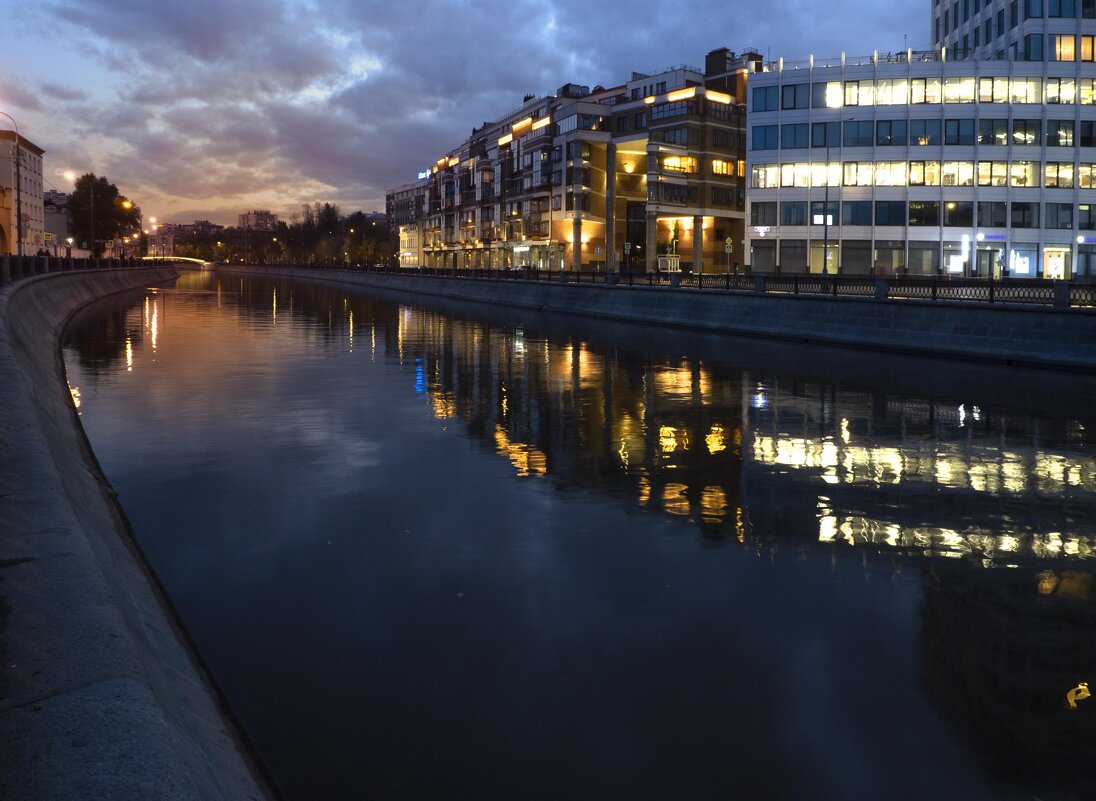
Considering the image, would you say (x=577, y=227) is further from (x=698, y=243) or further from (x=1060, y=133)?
(x=1060, y=133)

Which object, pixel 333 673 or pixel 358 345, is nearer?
pixel 333 673

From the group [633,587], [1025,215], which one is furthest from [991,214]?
[633,587]

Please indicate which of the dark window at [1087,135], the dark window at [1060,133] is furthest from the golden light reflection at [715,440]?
the dark window at [1087,135]

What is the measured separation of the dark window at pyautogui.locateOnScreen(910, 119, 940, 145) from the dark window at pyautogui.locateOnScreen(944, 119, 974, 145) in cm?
75

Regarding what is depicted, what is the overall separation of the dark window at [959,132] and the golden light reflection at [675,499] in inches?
3374

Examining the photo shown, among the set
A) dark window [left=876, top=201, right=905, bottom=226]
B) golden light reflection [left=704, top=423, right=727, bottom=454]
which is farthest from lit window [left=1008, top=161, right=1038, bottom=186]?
golden light reflection [left=704, top=423, right=727, bottom=454]

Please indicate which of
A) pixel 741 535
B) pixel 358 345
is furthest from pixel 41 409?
pixel 358 345

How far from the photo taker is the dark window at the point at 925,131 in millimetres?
87688

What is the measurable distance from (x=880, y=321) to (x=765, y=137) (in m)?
64.2

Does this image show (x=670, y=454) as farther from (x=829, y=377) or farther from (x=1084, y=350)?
(x=1084, y=350)

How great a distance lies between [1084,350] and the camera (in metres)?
26.4

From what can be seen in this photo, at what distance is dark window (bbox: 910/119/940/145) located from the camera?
87.7 m

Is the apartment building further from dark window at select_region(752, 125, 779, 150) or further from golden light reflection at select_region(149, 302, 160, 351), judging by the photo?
golden light reflection at select_region(149, 302, 160, 351)

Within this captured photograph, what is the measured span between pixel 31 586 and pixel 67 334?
3493 centimetres
